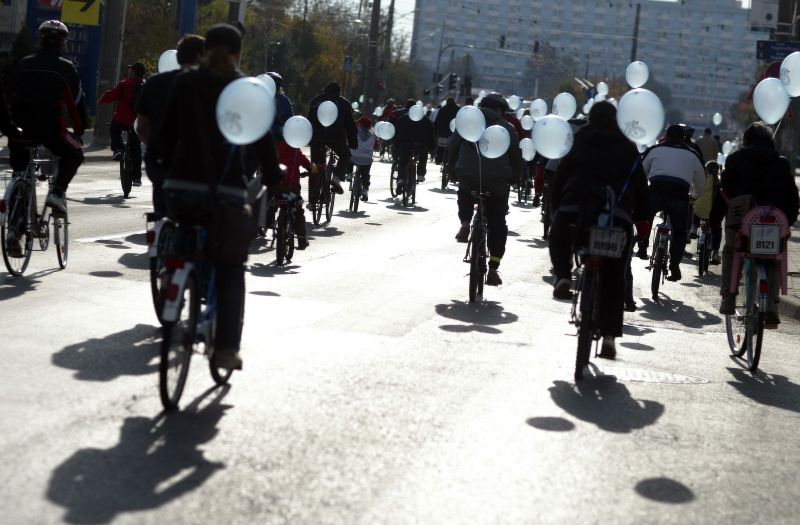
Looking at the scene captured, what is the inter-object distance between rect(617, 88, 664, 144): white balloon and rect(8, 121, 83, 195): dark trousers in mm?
4337

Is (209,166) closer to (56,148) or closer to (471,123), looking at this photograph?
(56,148)

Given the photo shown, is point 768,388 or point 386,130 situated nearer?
point 768,388

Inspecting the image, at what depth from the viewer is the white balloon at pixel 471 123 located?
12.3 metres

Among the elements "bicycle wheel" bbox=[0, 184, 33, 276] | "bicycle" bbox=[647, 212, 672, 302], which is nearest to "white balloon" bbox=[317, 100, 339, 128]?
"bicycle" bbox=[647, 212, 672, 302]

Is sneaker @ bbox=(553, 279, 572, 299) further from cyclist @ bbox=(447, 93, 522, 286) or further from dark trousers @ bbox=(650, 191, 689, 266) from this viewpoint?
dark trousers @ bbox=(650, 191, 689, 266)

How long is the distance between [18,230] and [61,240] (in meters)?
1.14

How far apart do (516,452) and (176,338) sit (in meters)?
1.65

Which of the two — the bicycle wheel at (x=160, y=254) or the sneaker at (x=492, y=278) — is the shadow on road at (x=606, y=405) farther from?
the sneaker at (x=492, y=278)

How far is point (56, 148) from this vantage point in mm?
10898

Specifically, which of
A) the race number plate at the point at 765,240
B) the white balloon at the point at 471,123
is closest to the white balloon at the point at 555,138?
the race number plate at the point at 765,240

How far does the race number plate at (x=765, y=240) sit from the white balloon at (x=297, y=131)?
5117 millimetres

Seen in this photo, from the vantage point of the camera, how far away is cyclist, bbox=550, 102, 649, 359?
879 cm

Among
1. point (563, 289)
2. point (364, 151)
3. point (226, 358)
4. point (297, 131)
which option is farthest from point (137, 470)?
point (364, 151)

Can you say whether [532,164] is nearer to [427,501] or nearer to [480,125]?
[480,125]
